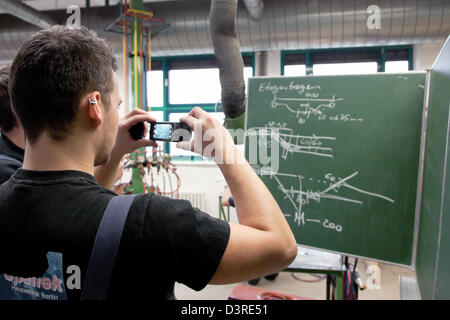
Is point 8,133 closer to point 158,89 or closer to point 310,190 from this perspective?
point 310,190

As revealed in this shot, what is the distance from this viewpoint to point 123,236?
18.8 inches

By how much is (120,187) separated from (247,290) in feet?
6.06

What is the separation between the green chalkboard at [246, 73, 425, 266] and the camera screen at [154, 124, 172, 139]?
115cm

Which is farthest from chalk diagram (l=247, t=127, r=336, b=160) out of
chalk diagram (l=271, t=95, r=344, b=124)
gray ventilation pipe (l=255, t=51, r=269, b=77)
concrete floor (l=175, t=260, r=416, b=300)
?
gray ventilation pipe (l=255, t=51, r=269, b=77)

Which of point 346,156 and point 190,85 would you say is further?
point 190,85

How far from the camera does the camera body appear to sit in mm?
776

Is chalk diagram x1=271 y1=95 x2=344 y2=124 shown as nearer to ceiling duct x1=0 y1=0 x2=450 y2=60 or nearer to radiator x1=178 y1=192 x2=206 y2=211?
ceiling duct x1=0 y1=0 x2=450 y2=60

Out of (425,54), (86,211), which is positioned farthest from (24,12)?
(425,54)

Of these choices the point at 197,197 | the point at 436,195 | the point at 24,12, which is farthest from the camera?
the point at 197,197

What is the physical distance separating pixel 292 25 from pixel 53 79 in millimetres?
2705

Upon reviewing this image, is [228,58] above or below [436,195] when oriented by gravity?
above

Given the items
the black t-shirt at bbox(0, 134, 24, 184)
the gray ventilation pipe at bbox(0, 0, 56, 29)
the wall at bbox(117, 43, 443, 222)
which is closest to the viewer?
the black t-shirt at bbox(0, 134, 24, 184)

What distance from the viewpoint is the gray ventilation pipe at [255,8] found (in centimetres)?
265

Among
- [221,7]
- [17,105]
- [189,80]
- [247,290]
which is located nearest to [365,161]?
[247,290]
